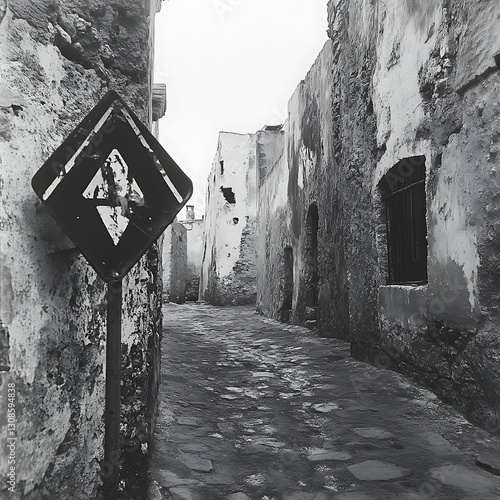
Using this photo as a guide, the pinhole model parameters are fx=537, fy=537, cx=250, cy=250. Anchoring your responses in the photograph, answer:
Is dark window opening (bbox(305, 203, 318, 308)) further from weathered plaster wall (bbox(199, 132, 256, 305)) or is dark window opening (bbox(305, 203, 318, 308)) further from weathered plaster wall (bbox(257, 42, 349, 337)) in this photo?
weathered plaster wall (bbox(199, 132, 256, 305))

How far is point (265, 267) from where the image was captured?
11805mm

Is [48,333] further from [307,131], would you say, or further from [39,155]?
[307,131]

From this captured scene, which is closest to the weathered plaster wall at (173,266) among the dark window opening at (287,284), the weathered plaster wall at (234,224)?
the weathered plaster wall at (234,224)

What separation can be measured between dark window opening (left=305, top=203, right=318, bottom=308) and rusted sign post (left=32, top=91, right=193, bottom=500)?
680cm

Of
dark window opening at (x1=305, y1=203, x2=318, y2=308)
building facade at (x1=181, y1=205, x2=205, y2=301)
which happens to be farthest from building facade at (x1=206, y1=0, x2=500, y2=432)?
building facade at (x1=181, y1=205, x2=205, y2=301)

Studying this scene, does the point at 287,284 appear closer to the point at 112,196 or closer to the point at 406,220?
the point at 406,220

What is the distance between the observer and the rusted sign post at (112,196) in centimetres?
146

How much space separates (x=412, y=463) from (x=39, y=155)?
2.26 metres

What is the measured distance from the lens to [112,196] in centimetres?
152

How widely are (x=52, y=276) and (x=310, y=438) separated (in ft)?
6.51

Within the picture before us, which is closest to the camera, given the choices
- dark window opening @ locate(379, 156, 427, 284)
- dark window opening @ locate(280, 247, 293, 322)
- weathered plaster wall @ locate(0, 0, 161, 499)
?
weathered plaster wall @ locate(0, 0, 161, 499)

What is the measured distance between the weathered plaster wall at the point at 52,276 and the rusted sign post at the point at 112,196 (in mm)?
264

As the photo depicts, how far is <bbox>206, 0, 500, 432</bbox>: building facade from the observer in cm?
323

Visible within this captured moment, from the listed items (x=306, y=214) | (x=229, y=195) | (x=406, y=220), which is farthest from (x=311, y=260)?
(x=229, y=195)
